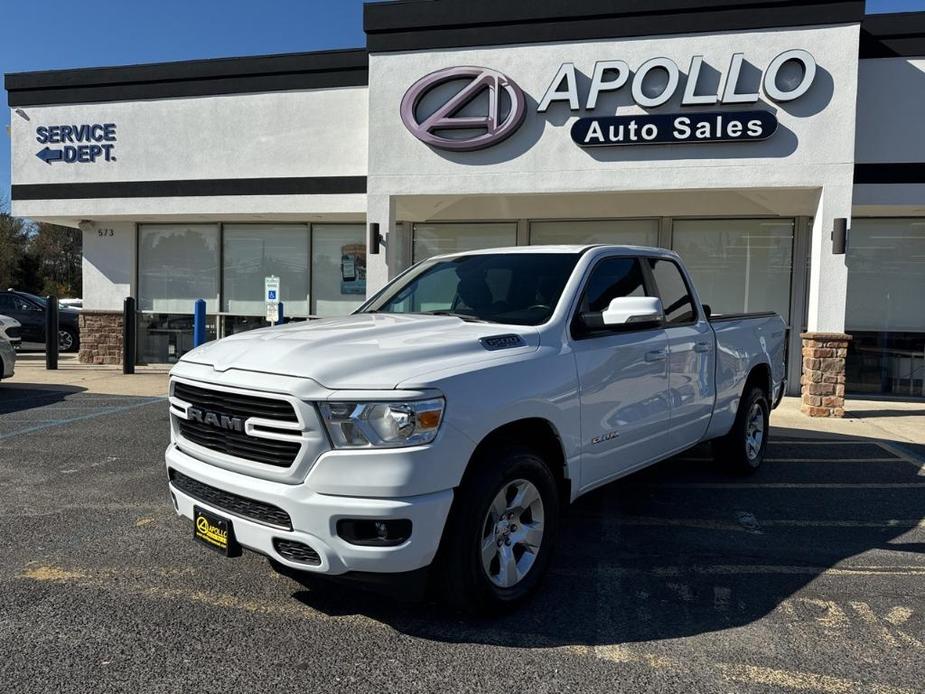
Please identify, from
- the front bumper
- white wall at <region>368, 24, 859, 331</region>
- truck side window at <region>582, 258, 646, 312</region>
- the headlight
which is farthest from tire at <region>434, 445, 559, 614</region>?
white wall at <region>368, 24, 859, 331</region>

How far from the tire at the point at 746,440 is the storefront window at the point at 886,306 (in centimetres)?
675

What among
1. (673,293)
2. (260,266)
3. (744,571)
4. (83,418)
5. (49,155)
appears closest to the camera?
(744,571)

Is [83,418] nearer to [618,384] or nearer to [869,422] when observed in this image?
[618,384]

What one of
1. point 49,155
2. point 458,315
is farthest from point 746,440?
point 49,155

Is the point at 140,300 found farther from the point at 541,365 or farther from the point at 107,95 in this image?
the point at 541,365

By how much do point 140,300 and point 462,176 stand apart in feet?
26.8

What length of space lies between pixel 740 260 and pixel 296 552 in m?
11.0

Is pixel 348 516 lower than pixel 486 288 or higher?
lower

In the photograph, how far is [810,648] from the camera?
10.2 feet

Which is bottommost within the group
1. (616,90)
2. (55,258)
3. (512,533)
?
(512,533)

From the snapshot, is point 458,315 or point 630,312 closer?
point 630,312

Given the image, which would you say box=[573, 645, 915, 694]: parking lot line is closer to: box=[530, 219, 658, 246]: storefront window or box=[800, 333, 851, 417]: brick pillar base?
box=[800, 333, 851, 417]: brick pillar base

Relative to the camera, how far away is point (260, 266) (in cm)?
1416

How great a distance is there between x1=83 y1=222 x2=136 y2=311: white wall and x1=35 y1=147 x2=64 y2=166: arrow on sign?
4.93ft
